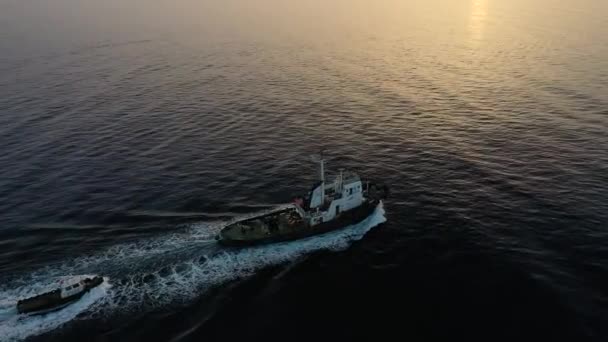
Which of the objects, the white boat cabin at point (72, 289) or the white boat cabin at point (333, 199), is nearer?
the white boat cabin at point (72, 289)

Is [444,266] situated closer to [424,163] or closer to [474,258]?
[474,258]

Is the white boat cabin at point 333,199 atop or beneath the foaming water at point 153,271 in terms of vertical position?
atop

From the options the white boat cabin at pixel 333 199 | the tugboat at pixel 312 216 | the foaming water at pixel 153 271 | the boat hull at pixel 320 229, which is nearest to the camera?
the foaming water at pixel 153 271

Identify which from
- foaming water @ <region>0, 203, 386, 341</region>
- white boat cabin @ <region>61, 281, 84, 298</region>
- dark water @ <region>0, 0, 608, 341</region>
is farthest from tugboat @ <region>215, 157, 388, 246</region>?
white boat cabin @ <region>61, 281, 84, 298</region>

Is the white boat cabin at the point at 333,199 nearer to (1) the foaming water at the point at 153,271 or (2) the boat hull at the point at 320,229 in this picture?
(2) the boat hull at the point at 320,229

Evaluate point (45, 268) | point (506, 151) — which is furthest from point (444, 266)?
point (45, 268)

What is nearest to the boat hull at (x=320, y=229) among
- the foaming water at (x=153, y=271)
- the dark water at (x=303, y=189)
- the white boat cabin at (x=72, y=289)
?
the foaming water at (x=153, y=271)

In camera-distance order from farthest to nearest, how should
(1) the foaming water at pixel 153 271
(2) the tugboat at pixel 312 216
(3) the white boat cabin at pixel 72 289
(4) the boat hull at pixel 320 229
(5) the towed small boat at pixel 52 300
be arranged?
1. (2) the tugboat at pixel 312 216
2. (4) the boat hull at pixel 320 229
3. (3) the white boat cabin at pixel 72 289
4. (1) the foaming water at pixel 153 271
5. (5) the towed small boat at pixel 52 300

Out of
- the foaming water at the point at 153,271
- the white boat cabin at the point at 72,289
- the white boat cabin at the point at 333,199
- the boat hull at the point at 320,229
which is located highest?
the white boat cabin at the point at 333,199

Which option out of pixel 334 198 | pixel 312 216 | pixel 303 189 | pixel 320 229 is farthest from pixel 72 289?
pixel 303 189
